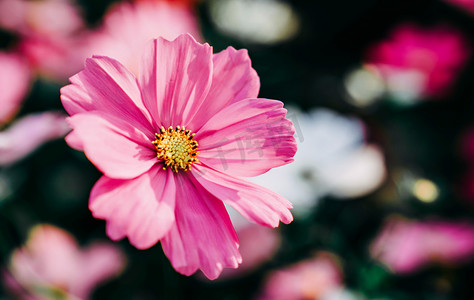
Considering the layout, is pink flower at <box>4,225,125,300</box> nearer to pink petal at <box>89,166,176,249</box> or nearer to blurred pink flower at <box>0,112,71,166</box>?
blurred pink flower at <box>0,112,71,166</box>

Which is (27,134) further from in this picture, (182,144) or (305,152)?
(305,152)

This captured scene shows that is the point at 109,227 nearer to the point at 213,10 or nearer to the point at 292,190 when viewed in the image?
the point at 292,190

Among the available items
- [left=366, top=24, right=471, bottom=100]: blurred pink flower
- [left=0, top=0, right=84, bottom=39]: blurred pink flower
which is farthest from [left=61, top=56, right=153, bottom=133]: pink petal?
[left=366, top=24, right=471, bottom=100]: blurred pink flower

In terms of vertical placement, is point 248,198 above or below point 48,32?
below

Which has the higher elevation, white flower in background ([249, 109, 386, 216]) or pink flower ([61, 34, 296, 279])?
white flower in background ([249, 109, 386, 216])

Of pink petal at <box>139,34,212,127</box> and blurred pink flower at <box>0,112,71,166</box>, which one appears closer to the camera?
pink petal at <box>139,34,212,127</box>

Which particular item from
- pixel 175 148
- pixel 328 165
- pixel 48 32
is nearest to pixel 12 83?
pixel 48 32
